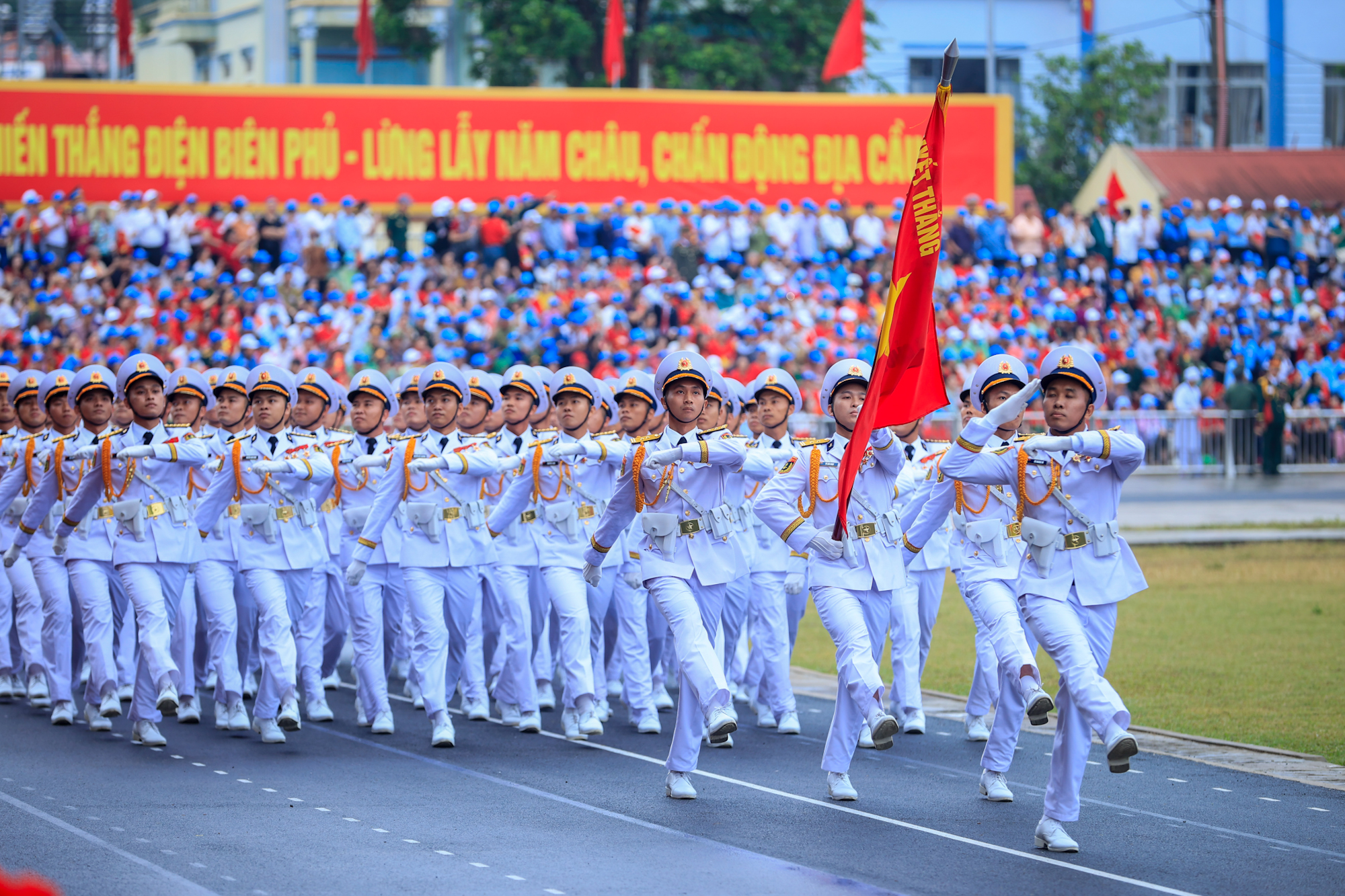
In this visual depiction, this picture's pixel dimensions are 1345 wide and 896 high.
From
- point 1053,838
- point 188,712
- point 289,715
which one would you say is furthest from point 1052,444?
point 188,712

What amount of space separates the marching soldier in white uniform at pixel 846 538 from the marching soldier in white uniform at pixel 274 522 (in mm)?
3342

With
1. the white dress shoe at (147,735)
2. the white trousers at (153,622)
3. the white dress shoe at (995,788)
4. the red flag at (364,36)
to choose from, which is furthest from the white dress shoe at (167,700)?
the red flag at (364,36)

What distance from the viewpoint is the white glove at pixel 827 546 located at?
8.69 metres

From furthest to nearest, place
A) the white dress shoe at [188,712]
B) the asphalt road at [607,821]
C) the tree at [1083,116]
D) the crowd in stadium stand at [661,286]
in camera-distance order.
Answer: the tree at [1083,116]
the crowd in stadium stand at [661,286]
the white dress shoe at [188,712]
the asphalt road at [607,821]

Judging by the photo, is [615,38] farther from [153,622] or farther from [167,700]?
[167,700]

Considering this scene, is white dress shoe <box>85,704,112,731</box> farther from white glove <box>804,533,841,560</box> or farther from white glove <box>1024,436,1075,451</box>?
white glove <box>1024,436,1075,451</box>

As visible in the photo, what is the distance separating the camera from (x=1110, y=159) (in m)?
38.6

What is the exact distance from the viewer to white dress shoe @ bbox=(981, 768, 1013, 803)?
8773mm

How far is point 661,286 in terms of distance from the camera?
88.5 ft

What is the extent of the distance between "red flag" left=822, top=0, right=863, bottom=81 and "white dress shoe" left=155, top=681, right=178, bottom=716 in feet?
82.0

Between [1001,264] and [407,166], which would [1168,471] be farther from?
[407,166]

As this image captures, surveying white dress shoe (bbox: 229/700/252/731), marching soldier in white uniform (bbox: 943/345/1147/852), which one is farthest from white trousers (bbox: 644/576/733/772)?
white dress shoe (bbox: 229/700/252/731)

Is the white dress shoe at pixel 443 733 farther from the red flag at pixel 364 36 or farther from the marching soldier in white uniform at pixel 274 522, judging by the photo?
the red flag at pixel 364 36

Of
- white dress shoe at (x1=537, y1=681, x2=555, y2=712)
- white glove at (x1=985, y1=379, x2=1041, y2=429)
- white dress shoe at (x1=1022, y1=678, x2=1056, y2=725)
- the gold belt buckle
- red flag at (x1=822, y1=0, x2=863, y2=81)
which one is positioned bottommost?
white dress shoe at (x1=537, y1=681, x2=555, y2=712)
